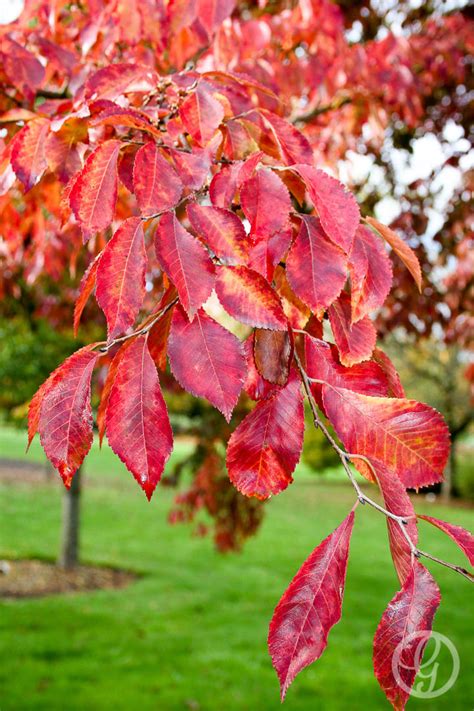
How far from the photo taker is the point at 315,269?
2.62ft

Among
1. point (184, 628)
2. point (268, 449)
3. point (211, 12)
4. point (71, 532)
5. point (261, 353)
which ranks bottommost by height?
point (71, 532)

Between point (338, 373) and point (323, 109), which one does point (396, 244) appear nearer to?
point (338, 373)

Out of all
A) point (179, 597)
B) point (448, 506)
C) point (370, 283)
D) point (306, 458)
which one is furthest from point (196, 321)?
point (306, 458)

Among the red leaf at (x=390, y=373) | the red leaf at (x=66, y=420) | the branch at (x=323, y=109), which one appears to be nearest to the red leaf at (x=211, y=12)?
the red leaf at (x=390, y=373)

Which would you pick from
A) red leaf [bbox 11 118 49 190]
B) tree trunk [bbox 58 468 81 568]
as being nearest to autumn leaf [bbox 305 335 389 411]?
red leaf [bbox 11 118 49 190]

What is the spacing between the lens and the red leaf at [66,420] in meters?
0.75

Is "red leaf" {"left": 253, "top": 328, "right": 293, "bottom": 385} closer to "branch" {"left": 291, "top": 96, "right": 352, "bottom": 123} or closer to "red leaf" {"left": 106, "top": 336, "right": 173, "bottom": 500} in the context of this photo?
"red leaf" {"left": 106, "top": 336, "right": 173, "bottom": 500}

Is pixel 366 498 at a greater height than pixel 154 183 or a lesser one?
lesser

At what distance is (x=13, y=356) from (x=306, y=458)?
49.5 ft

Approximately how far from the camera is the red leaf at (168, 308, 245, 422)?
2.34 feet

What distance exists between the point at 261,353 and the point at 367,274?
187mm

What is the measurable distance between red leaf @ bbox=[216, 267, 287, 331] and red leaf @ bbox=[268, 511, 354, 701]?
8.8 inches

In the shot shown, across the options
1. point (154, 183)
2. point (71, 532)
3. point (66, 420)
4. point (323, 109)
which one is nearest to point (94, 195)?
point (154, 183)

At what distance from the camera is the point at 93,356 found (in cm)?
79
